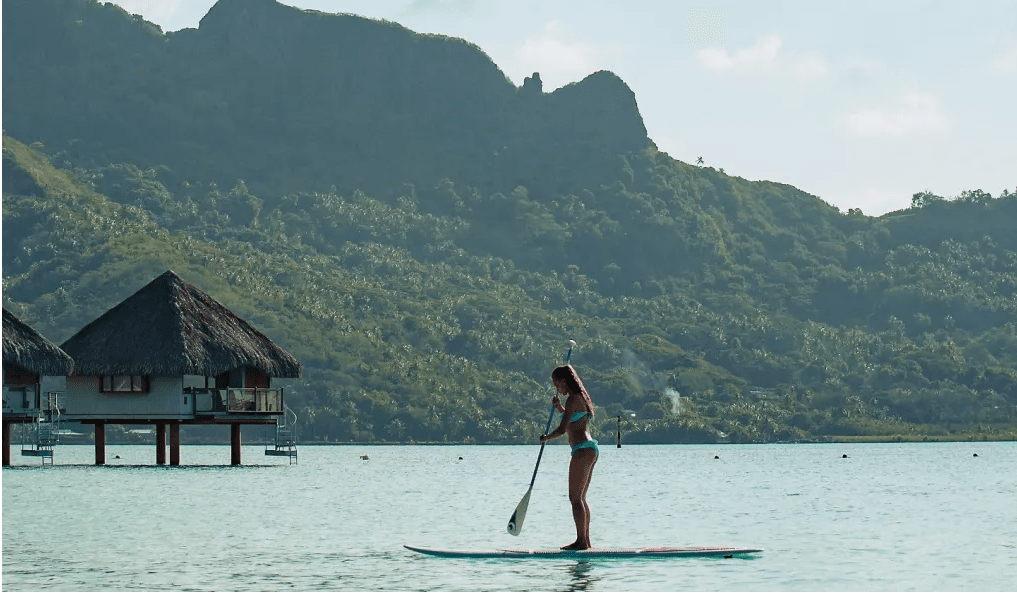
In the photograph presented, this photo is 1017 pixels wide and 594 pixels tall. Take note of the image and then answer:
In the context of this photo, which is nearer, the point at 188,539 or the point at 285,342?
the point at 188,539

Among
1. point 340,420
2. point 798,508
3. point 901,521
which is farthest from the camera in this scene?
point 340,420

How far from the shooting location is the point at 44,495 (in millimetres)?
48375

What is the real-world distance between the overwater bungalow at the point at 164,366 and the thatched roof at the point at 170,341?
38mm

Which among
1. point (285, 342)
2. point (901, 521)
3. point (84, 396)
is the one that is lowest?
point (901, 521)

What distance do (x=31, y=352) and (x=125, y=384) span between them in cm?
490

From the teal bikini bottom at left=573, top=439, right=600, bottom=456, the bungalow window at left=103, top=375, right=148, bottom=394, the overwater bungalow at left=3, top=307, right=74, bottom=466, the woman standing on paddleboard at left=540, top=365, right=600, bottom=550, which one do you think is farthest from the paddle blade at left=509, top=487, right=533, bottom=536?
the bungalow window at left=103, top=375, right=148, bottom=394

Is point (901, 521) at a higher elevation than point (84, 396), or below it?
below

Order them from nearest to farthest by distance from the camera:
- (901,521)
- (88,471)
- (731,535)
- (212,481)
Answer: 1. (731,535)
2. (901,521)
3. (212,481)
4. (88,471)

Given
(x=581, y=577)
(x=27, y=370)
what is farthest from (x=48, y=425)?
(x=581, y=577)

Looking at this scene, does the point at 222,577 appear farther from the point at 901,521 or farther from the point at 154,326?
the point at 154,326

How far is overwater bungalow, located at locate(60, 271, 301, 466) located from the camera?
211 ft

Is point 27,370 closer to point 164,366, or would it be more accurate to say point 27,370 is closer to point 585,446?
point 164,366

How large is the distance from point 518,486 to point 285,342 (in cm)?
13406

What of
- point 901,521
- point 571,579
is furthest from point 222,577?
point 901,521
